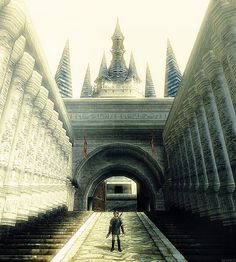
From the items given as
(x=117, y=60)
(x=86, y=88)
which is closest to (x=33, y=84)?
(x=86, y=88)

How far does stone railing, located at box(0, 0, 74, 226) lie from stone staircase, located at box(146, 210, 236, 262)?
4.16 m

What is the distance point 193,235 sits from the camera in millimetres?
6809

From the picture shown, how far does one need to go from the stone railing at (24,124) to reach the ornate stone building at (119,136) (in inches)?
1.1

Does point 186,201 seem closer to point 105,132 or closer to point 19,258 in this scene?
point 105,132

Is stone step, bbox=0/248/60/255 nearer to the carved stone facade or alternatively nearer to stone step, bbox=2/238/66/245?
stone step, bbox=2/238/66/245

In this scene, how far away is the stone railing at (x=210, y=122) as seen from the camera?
6.20 meters

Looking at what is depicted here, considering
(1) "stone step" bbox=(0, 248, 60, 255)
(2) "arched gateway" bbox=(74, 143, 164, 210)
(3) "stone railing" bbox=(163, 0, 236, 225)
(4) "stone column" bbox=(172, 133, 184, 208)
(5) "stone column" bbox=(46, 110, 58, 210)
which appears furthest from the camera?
(2) "arched gateway" bbox=(74, 143, 164, 210)

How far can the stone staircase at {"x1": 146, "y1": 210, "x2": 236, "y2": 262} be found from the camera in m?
5.10

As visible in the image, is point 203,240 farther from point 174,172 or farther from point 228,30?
point 174,172

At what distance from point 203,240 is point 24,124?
5894 millimetres

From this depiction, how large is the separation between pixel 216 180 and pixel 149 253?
3329 mm

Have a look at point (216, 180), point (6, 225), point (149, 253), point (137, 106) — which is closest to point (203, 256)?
point (149, 253)

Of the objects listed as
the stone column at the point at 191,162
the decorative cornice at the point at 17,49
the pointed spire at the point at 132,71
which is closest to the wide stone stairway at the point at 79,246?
the stone column at the point at 191,162

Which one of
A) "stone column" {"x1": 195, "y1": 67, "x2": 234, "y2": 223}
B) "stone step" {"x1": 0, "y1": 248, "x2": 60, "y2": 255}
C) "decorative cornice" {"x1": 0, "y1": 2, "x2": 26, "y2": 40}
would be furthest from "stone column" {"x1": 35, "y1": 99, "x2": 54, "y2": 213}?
"stone column" {"x1": 195, "y1": 67, "x2": 234, "y2": 223}
